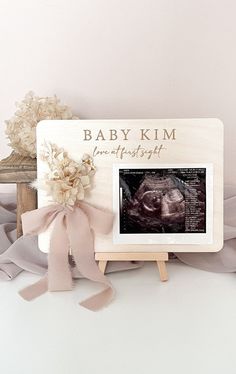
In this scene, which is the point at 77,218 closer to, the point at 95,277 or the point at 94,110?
the point at 95,277

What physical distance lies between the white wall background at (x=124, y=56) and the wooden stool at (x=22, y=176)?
275mm

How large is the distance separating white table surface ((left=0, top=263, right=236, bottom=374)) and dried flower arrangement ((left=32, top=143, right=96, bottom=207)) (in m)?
0.16

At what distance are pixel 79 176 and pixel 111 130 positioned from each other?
100 millimetres

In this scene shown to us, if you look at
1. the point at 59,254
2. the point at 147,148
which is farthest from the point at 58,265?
the point at 147,148

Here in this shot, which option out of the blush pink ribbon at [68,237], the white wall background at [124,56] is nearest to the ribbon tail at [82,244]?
the blush pink ribbon at [68,237]

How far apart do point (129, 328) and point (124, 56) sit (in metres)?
0.72

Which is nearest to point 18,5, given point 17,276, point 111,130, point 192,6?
point 192,6

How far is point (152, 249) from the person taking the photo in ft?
3.15

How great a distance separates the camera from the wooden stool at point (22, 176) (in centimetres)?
106

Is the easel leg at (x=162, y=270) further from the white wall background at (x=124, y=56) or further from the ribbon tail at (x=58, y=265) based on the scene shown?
the white wall background at (x=124, y=56)

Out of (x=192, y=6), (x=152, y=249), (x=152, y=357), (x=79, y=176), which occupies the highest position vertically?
(x=192, y=6)

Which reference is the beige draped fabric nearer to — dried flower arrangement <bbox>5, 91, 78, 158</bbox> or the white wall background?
dried flower arrangement <bbox>5, 91, 78, 158</bbox>

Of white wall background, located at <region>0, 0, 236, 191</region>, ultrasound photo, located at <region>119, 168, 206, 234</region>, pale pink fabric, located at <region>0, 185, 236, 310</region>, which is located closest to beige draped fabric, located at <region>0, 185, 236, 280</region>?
pale pink fabric, located at <region>0, 185, 236, 310</region>

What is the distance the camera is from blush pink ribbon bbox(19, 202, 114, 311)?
93 centimetres
